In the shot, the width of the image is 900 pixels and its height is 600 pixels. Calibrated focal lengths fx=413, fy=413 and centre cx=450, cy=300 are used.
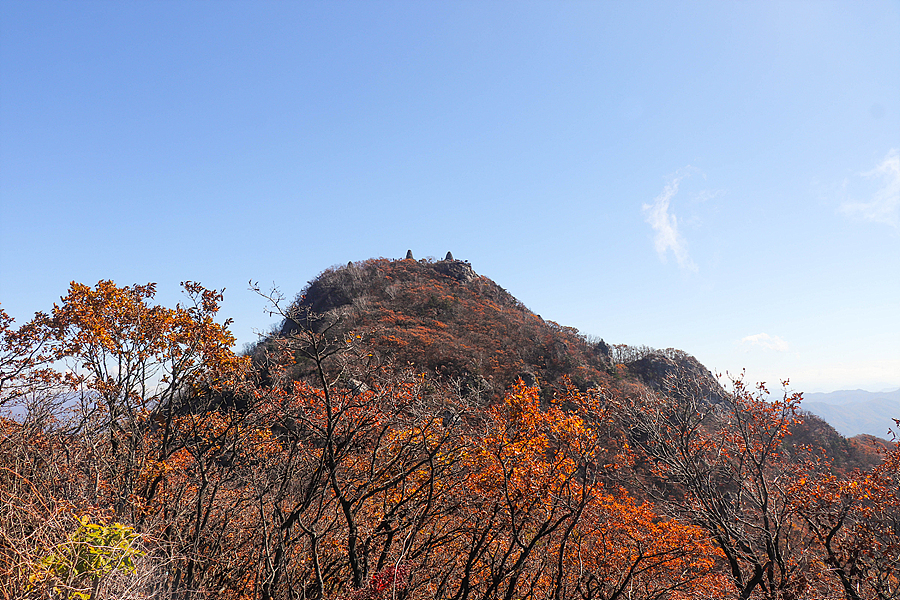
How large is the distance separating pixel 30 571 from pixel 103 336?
6708mm

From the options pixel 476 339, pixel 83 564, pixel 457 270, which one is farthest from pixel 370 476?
pixel 457 270

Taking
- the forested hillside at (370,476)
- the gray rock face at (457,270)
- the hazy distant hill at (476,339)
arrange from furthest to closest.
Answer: the gray rock face at (457,270)
the hazy distant hill at (476,339)
the forested hillside at (370,476)

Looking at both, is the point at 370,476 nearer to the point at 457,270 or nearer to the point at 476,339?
the point at 476,339

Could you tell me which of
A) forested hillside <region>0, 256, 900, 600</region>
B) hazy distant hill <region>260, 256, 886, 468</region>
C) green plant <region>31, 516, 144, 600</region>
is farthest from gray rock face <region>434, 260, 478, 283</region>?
green plant <region>31, 516, 144, 600</region>

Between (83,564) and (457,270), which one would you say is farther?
(457,270)

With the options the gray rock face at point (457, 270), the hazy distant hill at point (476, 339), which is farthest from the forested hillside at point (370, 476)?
the gray rock face at point (457, 270)

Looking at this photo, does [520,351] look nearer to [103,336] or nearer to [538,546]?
[538,546]

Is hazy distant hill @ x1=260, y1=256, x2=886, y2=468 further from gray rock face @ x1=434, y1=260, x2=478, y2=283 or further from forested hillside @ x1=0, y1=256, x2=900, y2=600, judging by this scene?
forested hillside @ x1=0, y1=256, x2=900, y2=600

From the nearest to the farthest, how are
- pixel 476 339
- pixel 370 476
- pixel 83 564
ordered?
pixel 83 564
pixel 370 476
pixel 476 339

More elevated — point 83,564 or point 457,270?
point 457,270

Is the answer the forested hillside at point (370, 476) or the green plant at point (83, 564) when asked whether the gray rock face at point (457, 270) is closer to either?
the forested hillside at point (370, 476)

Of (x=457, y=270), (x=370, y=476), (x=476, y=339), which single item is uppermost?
(x=457, y=270)

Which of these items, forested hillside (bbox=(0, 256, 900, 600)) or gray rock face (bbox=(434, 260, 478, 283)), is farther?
gray rock face (bbox=(434, 260, 478, 283))

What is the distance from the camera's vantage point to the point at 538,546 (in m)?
13.4
